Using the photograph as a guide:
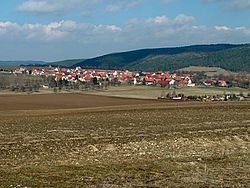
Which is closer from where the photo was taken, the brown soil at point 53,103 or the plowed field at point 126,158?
the plowed field at point 126,158

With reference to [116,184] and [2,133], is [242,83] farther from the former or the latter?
[116,184]

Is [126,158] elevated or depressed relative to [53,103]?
elevated

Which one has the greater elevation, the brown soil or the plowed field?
the plowed field

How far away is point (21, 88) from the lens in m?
114

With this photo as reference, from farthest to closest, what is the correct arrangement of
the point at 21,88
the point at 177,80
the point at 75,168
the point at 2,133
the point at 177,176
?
the point at 177,80 < the point at 21,88 < the point at 2,133 < the point at 75,168 < the point at 177,176

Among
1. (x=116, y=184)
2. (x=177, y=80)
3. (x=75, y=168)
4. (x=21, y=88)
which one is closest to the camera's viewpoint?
(x=116, y=184)

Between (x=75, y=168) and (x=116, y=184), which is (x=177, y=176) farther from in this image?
(x=75, y=168)

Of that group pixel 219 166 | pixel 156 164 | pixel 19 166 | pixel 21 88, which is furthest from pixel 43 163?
pixel 21 88

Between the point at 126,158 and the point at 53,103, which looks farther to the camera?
the point at 53,103

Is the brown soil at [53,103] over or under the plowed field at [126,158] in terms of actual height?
under

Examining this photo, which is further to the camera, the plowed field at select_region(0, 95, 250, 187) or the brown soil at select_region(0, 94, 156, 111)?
the brown soil at select_region(0, 94, 156, 111)

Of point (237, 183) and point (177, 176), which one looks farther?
point (177, 176)

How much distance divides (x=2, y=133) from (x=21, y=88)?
92.7 m

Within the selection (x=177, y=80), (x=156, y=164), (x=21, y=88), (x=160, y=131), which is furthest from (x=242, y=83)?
(x=156, y=164)
